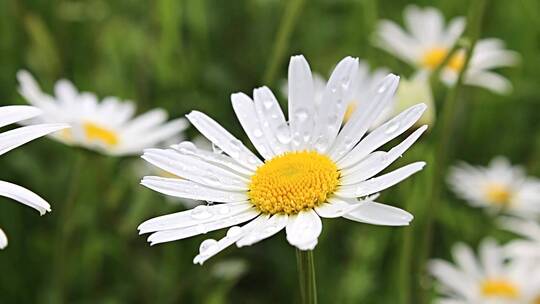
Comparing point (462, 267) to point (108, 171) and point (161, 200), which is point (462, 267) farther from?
point (108, 171)

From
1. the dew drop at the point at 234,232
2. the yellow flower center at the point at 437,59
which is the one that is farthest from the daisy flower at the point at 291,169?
the yellow flower center at the point at 437,59

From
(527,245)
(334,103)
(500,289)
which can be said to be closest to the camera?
(334,103)

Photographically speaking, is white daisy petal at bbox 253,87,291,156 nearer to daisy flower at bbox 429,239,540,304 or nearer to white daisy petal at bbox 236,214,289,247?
white daisy petal at bbox 236,214,289,247

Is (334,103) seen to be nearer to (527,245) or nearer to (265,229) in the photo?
(265,229)

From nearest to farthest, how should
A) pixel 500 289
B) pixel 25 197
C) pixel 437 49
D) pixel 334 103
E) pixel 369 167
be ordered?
pixel 25 197 < pixel 369 167 < pixel 334 103 < pixel 500 289 < pixel 437 49

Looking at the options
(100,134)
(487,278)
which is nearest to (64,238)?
(100,134)
